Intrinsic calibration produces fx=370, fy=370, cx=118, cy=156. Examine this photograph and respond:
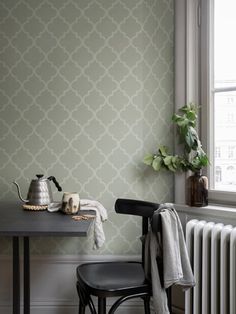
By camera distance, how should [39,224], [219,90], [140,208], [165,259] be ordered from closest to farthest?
[165,259]
[39,224]
[140,208]
[219,90]

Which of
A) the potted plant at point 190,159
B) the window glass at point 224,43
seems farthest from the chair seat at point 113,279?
the window glass at point 224,43

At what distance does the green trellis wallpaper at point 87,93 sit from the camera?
2395mm

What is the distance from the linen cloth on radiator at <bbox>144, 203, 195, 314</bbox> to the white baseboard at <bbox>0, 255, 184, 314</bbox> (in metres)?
0.84

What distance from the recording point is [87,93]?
2.40 m

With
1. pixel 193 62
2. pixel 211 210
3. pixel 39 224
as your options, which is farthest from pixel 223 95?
→ pixel 39 224

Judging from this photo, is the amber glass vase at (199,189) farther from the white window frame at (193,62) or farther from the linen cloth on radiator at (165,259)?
the linen cloth on radiator at (165,259)

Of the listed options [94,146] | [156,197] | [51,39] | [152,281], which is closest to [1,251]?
[94,146]

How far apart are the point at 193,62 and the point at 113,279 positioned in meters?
1.41

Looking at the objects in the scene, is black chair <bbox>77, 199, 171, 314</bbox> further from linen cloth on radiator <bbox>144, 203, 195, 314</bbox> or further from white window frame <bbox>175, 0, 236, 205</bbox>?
white window frame <bbox>175, 0, 236, 205</bbox>

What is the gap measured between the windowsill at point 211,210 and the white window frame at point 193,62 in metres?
A: 0.07

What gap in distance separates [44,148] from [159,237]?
1123 mm

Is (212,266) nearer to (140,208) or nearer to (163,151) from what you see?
(140,208)

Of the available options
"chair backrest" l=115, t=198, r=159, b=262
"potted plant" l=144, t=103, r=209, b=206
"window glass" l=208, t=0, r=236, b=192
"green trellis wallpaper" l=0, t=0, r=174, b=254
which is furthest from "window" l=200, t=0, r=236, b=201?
"chair backrest" l=115, t=198, r=159, b=262

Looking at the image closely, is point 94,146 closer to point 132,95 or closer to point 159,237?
point 132,95
